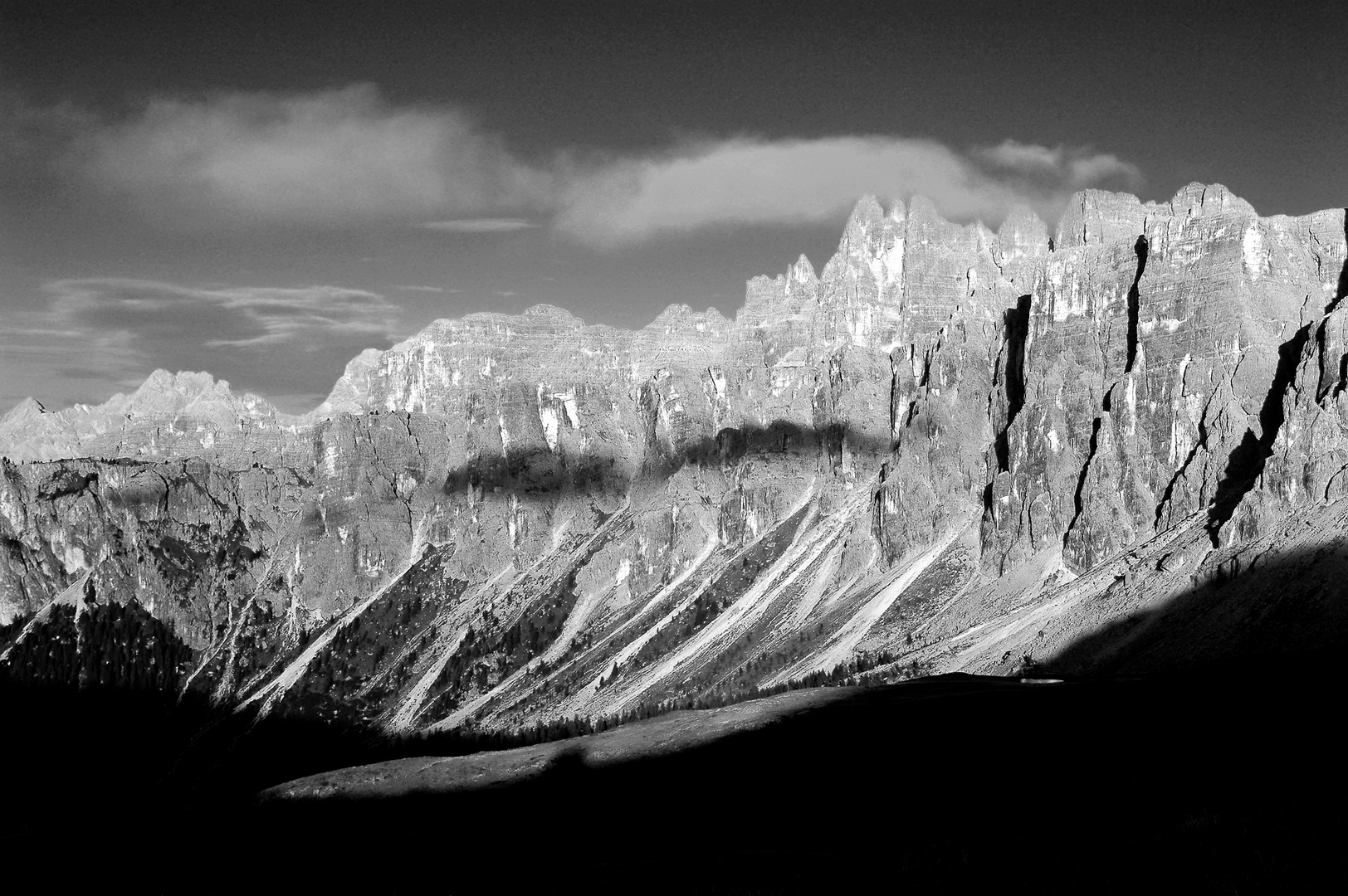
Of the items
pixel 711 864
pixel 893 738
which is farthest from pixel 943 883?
pixel 893 738

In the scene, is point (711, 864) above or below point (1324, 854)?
below

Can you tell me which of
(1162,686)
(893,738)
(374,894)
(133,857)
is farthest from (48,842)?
(1162,686)

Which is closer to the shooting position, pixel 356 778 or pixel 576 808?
pixel 576 808

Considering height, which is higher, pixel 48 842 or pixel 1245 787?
pixel 1245 787

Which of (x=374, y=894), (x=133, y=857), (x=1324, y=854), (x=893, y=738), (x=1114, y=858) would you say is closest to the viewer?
(x=1324, y=854)

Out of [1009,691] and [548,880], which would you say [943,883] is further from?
[1009,691]

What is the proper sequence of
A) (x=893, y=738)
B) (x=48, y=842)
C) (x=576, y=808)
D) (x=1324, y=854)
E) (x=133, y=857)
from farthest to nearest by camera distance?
1. (x=893, y=738)
2. (x=576, y=808)
3. (x=48, y=842)
4. (x=133, y=857)
5. (x=1324, y=854)

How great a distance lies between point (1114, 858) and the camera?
161 ft

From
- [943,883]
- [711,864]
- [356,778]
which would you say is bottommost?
[356,778]

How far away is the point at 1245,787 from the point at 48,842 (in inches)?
3150

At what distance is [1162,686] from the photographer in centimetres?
13962

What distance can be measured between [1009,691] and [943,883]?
9985 centimetres

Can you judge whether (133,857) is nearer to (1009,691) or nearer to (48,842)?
(48,842)

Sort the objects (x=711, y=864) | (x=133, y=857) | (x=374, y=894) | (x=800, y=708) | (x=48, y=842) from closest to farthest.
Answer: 1. (x=374, y=894)
2. (x=711, y=864)
3. (x=133, y=857)
4. (x=48, y=842)
5. (x=800, y=708)
